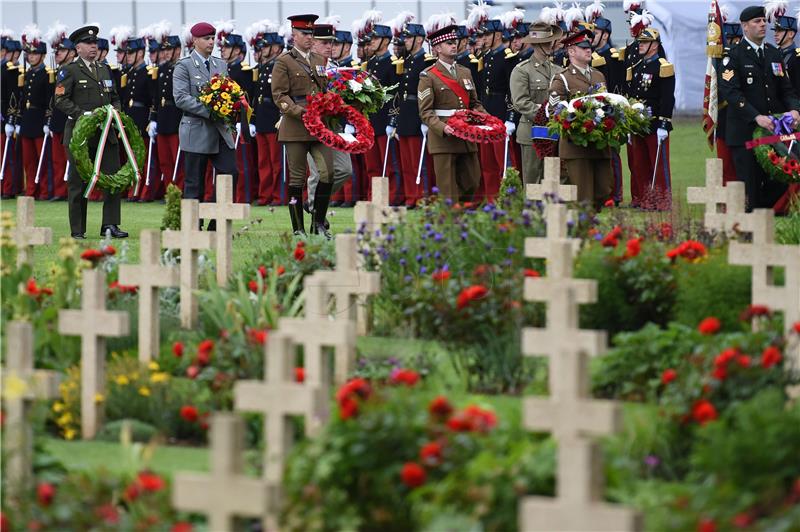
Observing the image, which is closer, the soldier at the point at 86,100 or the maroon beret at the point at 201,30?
the maroon beret at the point at 201,30

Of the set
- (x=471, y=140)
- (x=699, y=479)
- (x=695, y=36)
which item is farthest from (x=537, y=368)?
(x=695, y=36)

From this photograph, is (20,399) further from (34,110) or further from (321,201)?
(34,110)

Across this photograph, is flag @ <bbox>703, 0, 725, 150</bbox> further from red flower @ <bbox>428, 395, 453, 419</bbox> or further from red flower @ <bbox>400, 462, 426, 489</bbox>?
red flower @ <bbox>400, 462, 426, 489</bbox>

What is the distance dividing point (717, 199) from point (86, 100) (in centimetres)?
601

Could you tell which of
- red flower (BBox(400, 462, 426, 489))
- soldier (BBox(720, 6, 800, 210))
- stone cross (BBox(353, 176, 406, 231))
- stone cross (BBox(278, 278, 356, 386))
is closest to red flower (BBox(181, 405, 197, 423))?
stone cross (BBox(278, 278, 356, 386))

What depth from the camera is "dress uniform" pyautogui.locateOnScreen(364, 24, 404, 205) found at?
17109 millimetres

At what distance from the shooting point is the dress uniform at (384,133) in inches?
674

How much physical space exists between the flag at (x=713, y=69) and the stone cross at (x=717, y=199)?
4.05 metres

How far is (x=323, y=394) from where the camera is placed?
445 cm

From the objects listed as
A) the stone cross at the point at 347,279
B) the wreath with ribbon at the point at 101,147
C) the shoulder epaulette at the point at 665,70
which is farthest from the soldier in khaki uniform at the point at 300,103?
Result: the stone cross at the point at 347,279

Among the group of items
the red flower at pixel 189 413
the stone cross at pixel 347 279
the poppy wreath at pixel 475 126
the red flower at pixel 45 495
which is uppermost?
the poppy wreath at pixel 475 126

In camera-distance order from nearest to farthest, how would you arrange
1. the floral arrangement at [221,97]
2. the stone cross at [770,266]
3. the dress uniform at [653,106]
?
the stone cross at [770,266], the floral arrangement at [221,97], the dress uniform at [653,106]

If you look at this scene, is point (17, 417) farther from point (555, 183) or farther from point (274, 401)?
point (555, 183)

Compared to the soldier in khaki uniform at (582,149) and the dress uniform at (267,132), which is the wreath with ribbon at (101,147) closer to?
the soldier in khaki uniform at (582,149)
